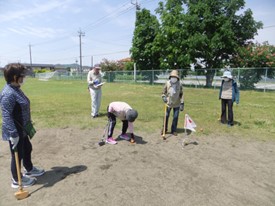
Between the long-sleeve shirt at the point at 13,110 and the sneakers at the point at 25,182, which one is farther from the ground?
the long-sleeve shirt at the point at 13,110

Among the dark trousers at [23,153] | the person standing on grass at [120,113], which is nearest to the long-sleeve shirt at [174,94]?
the person standing on grass at [120,113]

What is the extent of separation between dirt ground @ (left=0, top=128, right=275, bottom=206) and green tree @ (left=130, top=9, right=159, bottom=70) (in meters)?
26.5

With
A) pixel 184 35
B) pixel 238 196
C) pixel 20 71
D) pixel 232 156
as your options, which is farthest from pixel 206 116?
pixel 184 35

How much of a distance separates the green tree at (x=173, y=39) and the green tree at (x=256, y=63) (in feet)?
18.0

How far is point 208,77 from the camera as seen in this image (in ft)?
79.3

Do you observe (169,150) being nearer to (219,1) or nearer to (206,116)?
(206,116)

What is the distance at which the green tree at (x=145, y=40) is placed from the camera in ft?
103

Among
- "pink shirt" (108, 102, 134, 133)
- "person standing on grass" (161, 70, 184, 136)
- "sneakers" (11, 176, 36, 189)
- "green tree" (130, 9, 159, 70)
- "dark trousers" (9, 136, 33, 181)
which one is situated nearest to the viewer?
"dark trousers" (9, 136, 33, 181)

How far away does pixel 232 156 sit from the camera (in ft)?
16.1

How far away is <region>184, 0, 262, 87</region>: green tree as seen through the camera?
75.4 feet

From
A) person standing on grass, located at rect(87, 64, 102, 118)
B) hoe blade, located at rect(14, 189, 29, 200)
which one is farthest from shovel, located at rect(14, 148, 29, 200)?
person standing on grass, located at rect(87, 64, 102, 118)

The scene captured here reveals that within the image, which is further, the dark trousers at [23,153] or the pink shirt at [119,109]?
the pink shirt at [119,109]

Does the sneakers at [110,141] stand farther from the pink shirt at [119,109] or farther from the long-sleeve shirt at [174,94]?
the long-sleeve shirt at [174,94]

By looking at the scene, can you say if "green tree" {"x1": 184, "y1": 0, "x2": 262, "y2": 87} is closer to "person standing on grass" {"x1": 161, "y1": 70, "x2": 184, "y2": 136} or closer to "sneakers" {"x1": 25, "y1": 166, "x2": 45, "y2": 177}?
"person standing on grass" {"x1": 161, "y1": 70, "x2": 184, "y2": 136}
